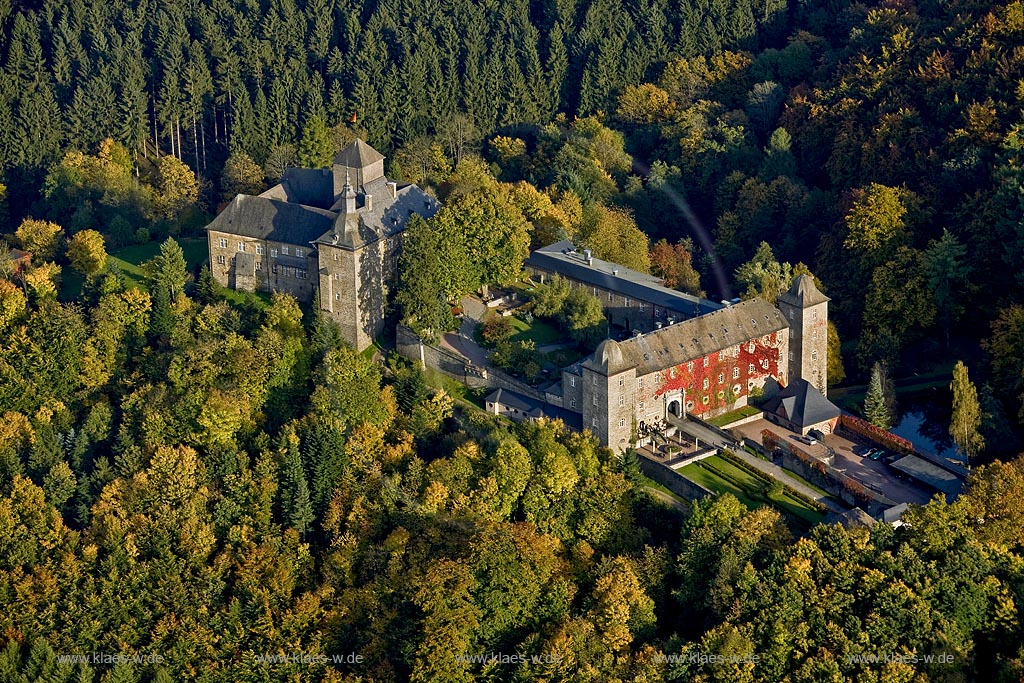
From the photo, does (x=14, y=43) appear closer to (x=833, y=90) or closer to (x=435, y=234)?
(x=435, y=234)

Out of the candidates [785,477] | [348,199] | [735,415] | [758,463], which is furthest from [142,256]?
[785,477]

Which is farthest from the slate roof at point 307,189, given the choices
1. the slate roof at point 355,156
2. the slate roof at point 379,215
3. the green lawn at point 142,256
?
the green lawn at point 142,256

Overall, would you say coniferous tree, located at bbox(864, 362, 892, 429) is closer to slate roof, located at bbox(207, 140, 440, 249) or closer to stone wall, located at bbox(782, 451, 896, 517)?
stone wall, located at bbox(782, 451, 896, 517)

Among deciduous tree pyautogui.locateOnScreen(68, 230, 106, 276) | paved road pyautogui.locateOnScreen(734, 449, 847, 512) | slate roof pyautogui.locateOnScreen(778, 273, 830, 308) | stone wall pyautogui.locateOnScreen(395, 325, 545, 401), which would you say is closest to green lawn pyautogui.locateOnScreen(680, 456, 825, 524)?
paved road pyautogui.locateOnScreen(734, 449, 847, 512)

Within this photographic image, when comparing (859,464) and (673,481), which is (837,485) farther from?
(673,481)

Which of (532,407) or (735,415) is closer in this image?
(532,407)

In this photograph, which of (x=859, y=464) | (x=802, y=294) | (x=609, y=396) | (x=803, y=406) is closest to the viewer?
(x=609, y=396)

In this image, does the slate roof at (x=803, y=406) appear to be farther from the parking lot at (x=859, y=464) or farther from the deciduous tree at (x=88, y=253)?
the deciduous tree at (x=88, y=253)
